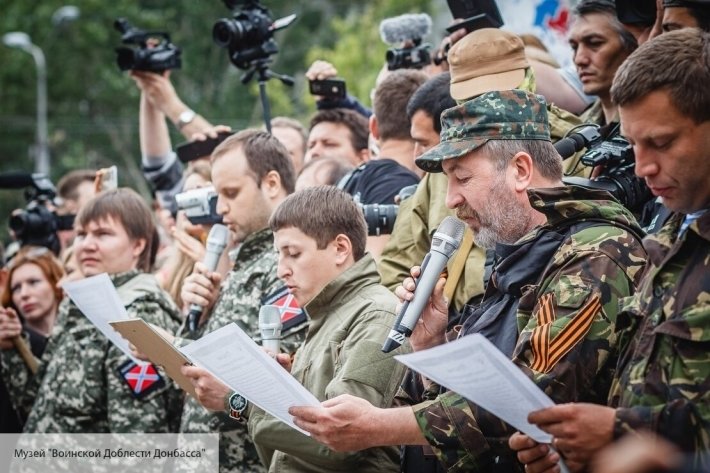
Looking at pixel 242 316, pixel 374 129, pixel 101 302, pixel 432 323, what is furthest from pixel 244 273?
pixel 432 323

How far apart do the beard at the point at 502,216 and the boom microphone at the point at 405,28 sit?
357 centimetres

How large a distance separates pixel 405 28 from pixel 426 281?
384 centimetres

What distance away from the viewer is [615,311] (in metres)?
3.52

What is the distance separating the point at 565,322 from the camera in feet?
11.4

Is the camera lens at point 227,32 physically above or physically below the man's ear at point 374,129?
above

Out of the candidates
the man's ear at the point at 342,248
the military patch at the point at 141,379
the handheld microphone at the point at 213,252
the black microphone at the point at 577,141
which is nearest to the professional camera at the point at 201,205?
the handheld microphone at the point at 213,252

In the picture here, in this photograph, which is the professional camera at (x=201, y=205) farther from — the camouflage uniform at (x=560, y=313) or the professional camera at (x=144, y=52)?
the camouflage uniform at (x=560, y=313)

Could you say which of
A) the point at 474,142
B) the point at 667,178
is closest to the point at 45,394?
the point at 474,142

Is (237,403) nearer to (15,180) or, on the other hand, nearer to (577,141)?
(577,141)

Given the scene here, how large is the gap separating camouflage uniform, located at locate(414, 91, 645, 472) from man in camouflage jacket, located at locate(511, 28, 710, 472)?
0.16 metres

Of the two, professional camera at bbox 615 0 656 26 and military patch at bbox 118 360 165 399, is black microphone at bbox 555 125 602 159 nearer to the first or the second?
professional camera at bbox 615 0 656 26

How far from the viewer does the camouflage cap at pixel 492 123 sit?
13.4ft

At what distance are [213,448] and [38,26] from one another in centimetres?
3447

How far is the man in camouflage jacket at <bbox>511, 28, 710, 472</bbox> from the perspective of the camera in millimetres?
3051
